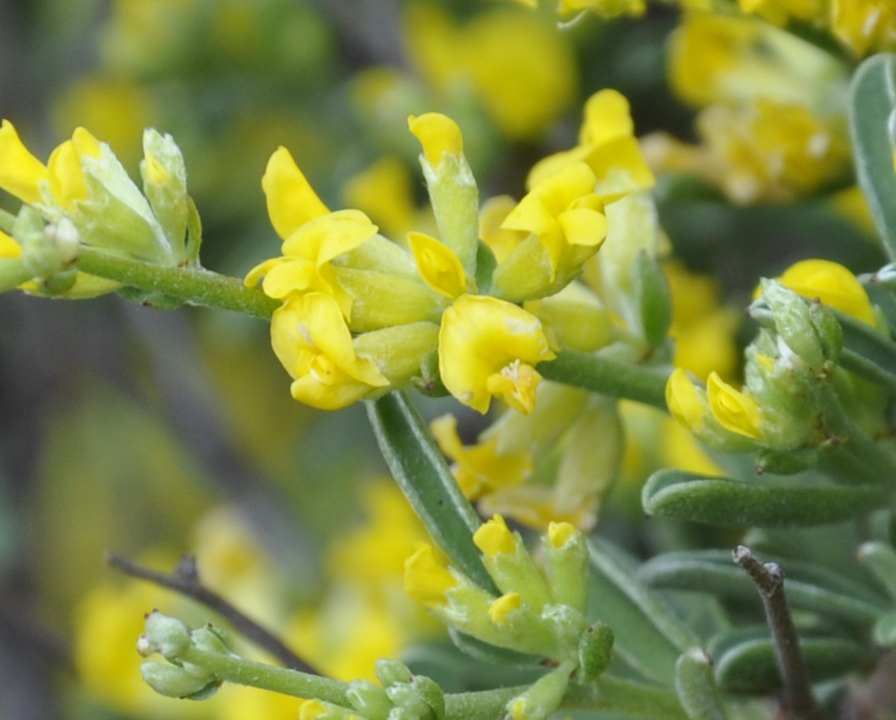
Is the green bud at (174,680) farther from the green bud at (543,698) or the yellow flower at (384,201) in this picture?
the yellow flower at (384,201)

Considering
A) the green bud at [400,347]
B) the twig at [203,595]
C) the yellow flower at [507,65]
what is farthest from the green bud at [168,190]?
the yellow flower at [507,65]

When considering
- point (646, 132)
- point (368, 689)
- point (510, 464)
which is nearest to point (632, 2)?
point (510, 464)

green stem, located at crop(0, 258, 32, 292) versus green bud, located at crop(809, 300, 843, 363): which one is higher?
green stem, located at crop(0, 258, 32, 292)

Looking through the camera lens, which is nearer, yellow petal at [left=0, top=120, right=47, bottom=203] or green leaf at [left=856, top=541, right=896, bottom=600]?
yellow petal at [left=0, top=120, right=47, bottom=203]

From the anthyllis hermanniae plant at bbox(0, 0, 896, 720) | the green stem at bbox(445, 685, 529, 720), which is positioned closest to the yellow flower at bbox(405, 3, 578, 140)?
the anthyllis hermanniae plant at bbox(0, 0, 896, 720)

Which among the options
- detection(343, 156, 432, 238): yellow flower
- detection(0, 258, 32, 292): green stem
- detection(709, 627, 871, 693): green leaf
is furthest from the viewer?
detection(343, 156, 432, 238): yellow flower

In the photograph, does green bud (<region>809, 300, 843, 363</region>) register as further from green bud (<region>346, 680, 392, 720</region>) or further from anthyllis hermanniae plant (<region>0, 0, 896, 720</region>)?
green bud (<region>346, 680, 392, 720</region>)

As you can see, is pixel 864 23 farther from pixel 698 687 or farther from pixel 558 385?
pixel 698 687
